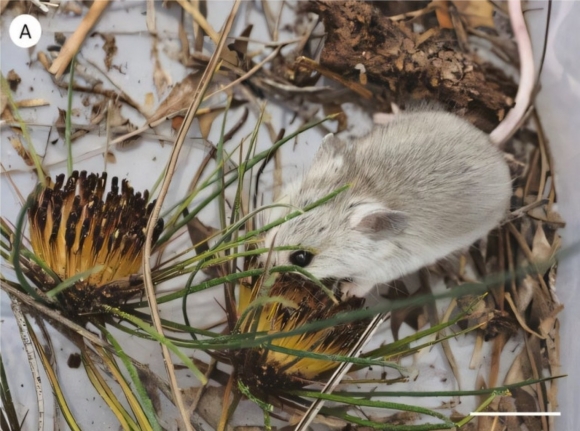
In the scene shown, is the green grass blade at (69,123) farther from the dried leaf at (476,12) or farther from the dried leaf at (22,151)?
the dried leaf at (476,12)

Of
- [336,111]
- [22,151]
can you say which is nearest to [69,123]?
[22,151]

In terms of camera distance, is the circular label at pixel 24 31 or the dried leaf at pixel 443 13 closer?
the circular label at pixel 24 31

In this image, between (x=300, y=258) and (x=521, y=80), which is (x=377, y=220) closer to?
(x=300, y=258)

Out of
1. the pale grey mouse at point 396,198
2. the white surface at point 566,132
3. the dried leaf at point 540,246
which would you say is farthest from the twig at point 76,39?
the dried leaf at point 540,246

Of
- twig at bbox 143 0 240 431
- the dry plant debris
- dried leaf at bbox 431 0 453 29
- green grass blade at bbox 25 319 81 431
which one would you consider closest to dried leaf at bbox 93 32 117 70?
the dry plant debris

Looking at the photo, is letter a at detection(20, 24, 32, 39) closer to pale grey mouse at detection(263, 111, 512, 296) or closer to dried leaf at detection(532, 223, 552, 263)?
pale grey mouse at detection(263, 111, 512, 296)

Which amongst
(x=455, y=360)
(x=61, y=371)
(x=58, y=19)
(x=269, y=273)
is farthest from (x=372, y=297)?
(x=58, y=19)
